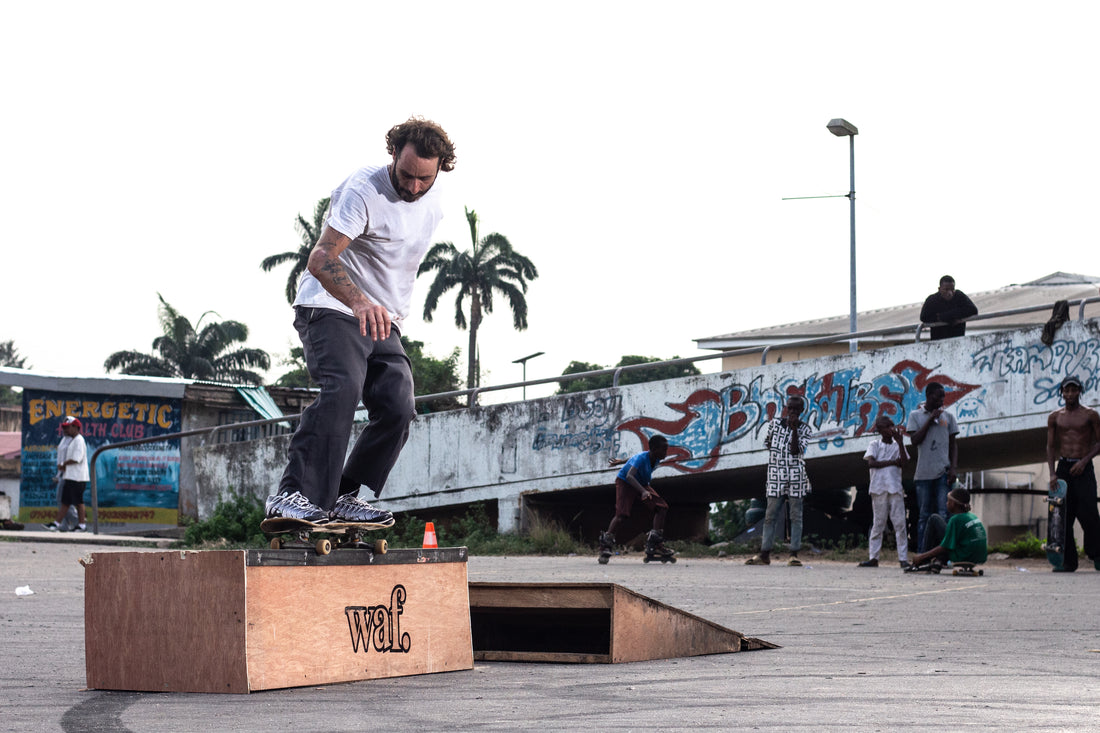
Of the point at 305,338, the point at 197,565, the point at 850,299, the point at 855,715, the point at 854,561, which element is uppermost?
the point at 850,299

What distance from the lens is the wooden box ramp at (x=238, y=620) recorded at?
13.3ft

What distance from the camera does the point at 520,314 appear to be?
166 feet

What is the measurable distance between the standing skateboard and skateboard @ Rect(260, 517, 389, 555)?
9.50 meters

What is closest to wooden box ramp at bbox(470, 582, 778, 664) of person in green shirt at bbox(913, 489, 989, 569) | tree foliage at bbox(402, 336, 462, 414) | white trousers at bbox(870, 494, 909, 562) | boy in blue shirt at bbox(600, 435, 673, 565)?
person in green shirt at bbox(913, 489, 989, 569)

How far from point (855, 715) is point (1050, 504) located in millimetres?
9924

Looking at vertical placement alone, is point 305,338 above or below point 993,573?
above

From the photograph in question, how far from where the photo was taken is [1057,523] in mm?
12727

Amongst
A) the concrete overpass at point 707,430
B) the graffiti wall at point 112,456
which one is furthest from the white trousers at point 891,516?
the graffiti wall at point 112,456

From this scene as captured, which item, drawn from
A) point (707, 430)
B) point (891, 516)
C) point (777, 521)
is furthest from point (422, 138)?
point (707, 430)

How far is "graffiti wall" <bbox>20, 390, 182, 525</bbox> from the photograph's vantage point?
86.2ft

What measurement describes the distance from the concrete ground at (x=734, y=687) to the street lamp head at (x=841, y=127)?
721 inches

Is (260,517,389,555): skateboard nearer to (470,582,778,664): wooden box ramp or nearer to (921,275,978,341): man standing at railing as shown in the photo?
(470,582,778,664): wooden box ramp

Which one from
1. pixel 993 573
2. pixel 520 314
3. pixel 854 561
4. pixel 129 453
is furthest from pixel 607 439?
pixel 520 314

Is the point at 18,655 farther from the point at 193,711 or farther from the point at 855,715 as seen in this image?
the point at 855,715
